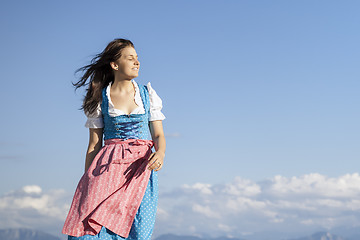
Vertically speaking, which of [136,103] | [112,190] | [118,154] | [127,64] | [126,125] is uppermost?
[127,64]

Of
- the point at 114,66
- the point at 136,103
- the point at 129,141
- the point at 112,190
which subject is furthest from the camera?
the point at 114,66

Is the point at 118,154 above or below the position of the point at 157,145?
below

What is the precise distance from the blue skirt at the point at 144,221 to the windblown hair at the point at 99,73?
949 mm

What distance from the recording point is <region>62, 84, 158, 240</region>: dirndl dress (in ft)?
14.4

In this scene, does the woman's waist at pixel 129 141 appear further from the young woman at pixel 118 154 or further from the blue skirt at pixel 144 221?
the blue skirt at pixel 144 221

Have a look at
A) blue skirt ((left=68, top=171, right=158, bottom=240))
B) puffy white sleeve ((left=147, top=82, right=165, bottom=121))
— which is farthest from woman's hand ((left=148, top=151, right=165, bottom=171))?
puffy white sleeve ((left=147, top=82, right=165, bottom=121))

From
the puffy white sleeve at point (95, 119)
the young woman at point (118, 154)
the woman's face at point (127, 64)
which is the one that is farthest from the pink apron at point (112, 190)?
the woman's face at point (127, 64)

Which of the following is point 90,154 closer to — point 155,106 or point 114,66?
point 155,106

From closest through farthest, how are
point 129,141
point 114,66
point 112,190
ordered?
point 112,190, point 129,141, point 114,66

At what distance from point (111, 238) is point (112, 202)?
332 mm

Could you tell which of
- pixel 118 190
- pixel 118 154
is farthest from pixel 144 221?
pixel 118 154

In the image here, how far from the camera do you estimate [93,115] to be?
4836 millimetres

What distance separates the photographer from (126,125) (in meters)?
4.72

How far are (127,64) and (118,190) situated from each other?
127 centimetres
